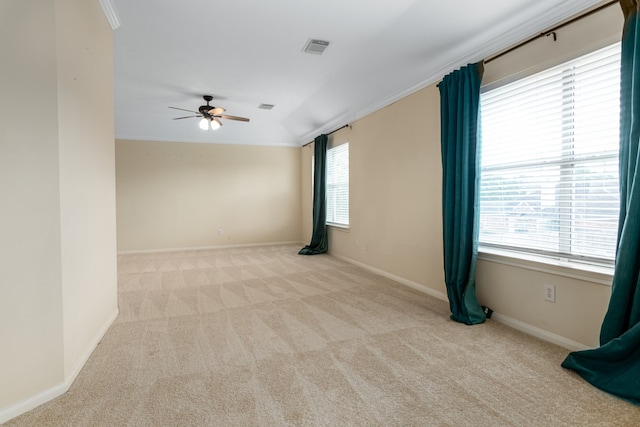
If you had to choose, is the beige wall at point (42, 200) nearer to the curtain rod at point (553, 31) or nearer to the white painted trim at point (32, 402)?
the white painted trim at point (32, 402)

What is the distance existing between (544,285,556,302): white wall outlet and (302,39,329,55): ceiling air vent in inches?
119

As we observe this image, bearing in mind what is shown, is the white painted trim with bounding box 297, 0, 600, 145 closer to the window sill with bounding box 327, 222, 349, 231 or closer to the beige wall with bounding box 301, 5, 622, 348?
the beige wall with bounding box 301, 5, 622, 348

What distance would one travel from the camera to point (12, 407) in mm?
1640

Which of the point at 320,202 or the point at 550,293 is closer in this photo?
the point at 550,293

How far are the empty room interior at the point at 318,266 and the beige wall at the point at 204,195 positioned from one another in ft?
5.59

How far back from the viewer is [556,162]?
2.46 metres

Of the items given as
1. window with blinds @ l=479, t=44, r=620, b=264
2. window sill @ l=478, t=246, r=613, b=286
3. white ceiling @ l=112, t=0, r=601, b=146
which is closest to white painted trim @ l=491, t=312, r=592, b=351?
window sill @ l=478, t=246, r=613, b=286

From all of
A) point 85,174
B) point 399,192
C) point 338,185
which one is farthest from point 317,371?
point 338,185

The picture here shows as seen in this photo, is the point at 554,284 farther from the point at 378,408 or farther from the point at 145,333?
the point at 145,333

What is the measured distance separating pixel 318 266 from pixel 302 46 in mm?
3252

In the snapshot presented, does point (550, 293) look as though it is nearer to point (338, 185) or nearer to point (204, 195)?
point (338, 185)

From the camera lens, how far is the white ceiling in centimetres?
264

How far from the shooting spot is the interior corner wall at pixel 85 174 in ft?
6.27

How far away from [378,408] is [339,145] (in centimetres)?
479
